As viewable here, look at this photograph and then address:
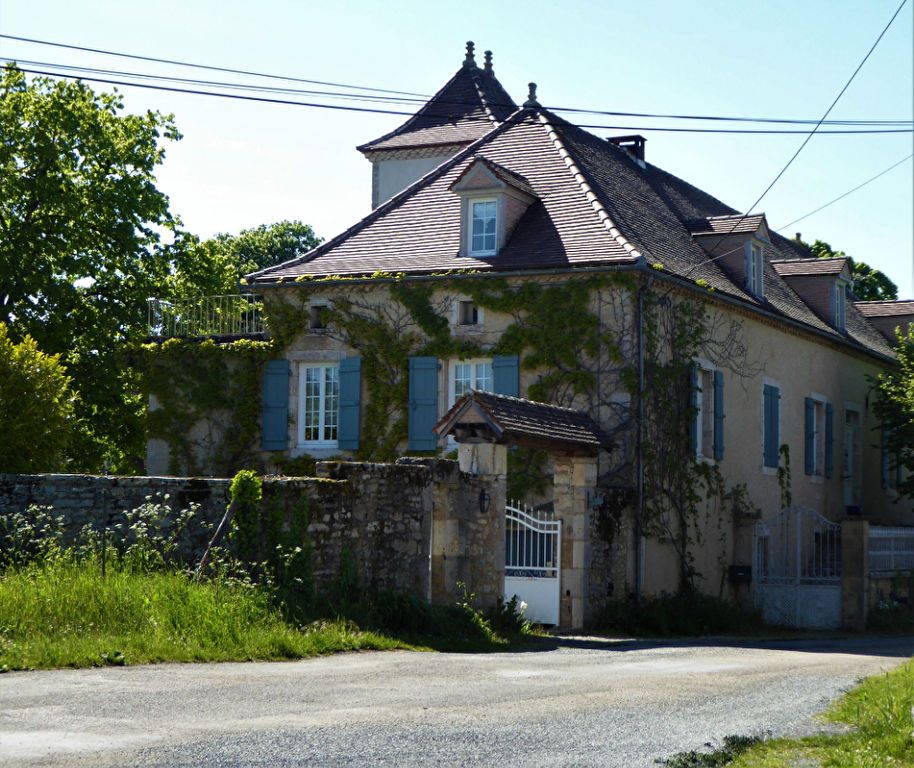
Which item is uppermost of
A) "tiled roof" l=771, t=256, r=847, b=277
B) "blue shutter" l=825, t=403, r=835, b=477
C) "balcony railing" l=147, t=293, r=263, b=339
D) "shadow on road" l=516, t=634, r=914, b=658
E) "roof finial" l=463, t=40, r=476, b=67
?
"roof finial" l=463, t=40, r=476, b=67

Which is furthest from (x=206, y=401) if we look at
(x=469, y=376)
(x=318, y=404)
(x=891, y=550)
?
(x=891, y=550)

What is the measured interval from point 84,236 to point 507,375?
42.3 ft

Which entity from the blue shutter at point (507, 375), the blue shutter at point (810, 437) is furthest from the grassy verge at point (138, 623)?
the blue shutter at point (810, 437)

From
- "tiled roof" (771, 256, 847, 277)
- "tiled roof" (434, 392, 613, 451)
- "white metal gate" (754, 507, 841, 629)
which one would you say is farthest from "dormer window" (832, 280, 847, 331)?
"tiled roof" (434, 392, 613, 451)

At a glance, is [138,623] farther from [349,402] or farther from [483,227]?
[483,227]

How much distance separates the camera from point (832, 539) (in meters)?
26.6

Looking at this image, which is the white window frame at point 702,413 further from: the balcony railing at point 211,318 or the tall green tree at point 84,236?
the tall green tree at point 84,236

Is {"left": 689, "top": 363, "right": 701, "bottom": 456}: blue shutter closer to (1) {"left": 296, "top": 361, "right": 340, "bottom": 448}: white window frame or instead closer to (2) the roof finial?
(1) {"left": 296, "top": 361, "right": 340, "bottom": 448}: white window frame

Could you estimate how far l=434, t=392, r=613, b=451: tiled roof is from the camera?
58.9 ft

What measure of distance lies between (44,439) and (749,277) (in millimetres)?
Result: 13748

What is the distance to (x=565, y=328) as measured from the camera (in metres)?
22.5

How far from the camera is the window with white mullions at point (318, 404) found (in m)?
24.5

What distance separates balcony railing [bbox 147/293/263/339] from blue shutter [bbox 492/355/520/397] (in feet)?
16.3

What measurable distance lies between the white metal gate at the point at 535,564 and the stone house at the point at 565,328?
689mm
